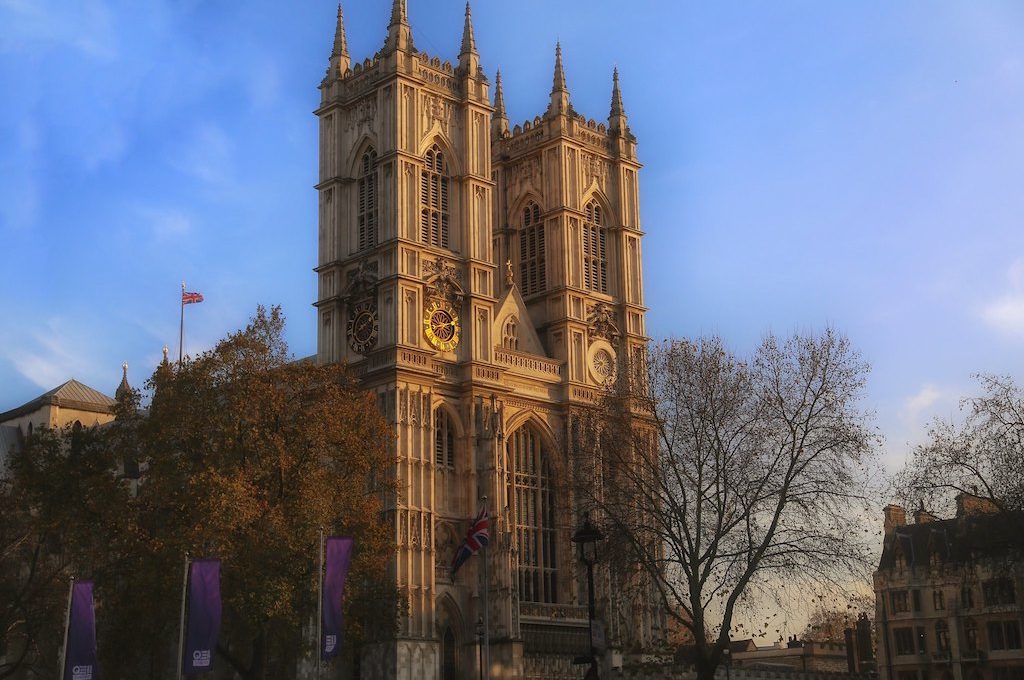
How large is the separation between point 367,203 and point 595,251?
13.8 m

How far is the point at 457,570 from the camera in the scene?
63.3 m

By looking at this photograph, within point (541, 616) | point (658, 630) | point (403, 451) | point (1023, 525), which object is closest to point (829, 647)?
point (658, 630)

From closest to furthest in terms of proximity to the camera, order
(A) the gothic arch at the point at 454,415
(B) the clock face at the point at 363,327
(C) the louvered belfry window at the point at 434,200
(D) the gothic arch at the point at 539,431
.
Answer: (B) the clock face at the point at 363,327, (A) the gothic arch at the point at 454,415, (D) the gothic arch at the point at 539,431, (C) the louvered belfry window at the point at 434,200

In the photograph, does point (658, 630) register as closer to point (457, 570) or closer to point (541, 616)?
point (541, 616)

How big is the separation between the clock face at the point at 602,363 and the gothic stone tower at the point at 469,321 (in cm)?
15

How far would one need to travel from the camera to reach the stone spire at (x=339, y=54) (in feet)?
234

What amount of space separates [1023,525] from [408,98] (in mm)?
36244

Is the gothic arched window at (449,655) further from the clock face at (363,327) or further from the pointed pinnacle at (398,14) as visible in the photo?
the pointed pinnacle at (398,14)

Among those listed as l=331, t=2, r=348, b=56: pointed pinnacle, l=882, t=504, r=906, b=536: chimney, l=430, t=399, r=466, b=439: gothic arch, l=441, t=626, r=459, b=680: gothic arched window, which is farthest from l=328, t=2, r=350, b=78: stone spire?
l=882, t=504, r=906, b=536: chimney

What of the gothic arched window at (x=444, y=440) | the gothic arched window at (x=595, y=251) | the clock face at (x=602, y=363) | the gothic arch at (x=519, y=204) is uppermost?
the gothic arch at (x=519, y=204)

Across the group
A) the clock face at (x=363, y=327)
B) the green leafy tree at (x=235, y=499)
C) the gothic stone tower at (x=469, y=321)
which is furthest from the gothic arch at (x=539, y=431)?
the green leafy tree at (x=235, y=499)

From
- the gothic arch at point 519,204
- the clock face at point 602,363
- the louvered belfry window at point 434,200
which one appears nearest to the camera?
the louvered belfry window at point 434,200

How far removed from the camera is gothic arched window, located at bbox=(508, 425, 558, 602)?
219 ft

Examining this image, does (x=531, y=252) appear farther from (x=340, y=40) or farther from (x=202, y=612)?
(x=202, y=612)
